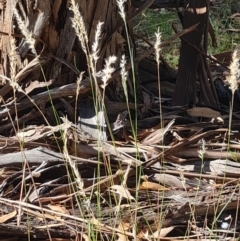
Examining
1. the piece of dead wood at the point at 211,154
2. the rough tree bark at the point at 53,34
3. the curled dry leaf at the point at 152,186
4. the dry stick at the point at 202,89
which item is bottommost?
the curled dry leaf at the point at 152,186

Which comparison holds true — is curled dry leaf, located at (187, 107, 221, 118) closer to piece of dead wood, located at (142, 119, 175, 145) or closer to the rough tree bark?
piece of dead wood, located at (142, 119, 175, 145)

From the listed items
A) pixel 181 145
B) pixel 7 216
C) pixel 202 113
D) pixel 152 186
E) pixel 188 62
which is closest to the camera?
pixel 7 216

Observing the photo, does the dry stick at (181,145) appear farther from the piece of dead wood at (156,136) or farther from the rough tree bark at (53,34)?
the rough tree bark at (53,34)

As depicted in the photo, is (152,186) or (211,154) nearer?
(152,186)

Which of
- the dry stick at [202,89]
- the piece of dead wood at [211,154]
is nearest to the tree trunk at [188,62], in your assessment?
the dry stick at [202,89]

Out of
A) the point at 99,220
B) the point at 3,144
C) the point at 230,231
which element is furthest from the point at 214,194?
the point at 3,144

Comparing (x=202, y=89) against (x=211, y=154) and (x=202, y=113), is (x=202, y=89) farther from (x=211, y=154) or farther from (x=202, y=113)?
(x=211, y=154)

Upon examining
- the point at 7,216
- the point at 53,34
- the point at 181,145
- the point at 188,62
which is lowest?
the point at 7,216

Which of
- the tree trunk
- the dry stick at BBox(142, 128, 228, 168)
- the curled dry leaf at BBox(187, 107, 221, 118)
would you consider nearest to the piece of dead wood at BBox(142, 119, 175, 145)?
the dry stick at BBox(142, 128, 228, 168)

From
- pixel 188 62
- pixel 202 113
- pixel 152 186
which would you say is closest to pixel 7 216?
pixel 152 186

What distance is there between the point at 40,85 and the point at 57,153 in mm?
272

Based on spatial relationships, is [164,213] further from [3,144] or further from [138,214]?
[3,144]

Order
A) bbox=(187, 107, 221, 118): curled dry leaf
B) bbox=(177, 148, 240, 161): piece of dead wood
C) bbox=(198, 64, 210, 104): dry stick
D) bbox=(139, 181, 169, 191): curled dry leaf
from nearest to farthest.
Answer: bbox=(139, 181, 169, 191): curled dry leaf
bbox=(177, 148, 240, 161): piece of dead wood
bbox=(187, 107, 221, 118): curled dry leaf
bbox=(198, 64, 210, 104): dry stick

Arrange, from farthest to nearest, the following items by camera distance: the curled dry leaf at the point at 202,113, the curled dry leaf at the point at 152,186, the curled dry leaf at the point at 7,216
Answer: the curled dry leaf at the point at 202,113 < the curled dry leaf at the point at 152,186 < the curled dry leaf at the point at 7,216
